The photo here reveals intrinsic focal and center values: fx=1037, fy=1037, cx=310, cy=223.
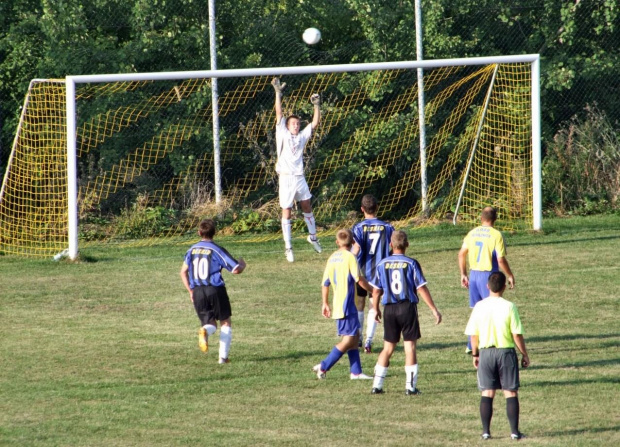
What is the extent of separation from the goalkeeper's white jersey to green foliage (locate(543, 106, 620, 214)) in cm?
641

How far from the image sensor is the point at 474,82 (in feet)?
69.0

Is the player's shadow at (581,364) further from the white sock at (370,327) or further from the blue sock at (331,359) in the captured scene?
the blue sock at (331,359)

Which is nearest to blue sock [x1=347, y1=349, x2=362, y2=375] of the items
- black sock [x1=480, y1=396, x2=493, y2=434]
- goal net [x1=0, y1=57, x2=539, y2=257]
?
black sock [x1=480, y1=396, x2=493, y2=434]

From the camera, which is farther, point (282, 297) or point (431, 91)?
point (431, 91)

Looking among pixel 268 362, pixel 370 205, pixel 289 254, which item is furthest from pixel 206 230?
pixel 289 254

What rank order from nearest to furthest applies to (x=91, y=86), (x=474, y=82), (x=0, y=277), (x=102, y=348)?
(x=102, y=348) → (x=0, y=277) → (x=91, y=86) → (x=474, y=82)

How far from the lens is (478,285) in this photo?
10516 millimetres

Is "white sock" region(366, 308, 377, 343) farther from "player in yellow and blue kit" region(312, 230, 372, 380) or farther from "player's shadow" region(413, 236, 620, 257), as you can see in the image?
"player's shadow" region(413, 236, 620, 257)

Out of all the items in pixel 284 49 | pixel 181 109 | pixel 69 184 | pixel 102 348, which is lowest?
pixel 102 348

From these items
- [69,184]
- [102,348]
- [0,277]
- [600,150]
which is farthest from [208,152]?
[102,348]

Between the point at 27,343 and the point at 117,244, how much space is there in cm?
682

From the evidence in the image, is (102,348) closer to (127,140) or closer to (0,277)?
(0,277)

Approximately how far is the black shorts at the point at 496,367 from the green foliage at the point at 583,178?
41.1 ft

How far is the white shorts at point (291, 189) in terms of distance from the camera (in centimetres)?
1586
